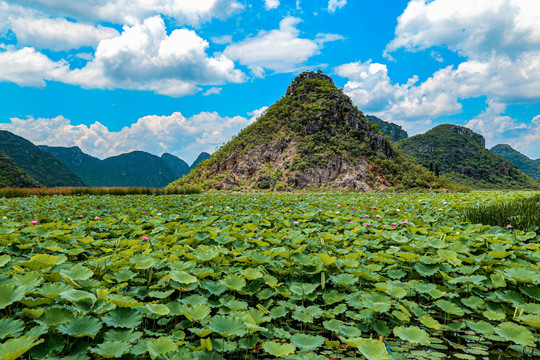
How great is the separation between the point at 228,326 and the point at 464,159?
121m

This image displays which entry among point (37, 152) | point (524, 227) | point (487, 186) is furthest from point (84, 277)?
point (37, 152)

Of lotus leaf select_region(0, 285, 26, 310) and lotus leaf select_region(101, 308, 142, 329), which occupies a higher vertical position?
lotus leaf select_region(0, 285, 26, 310)

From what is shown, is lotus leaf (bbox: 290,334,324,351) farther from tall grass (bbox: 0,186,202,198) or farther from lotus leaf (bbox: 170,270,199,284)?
tall grass (bbox: 0,186,202,198)

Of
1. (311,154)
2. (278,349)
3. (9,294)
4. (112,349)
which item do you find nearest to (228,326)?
(278,349)

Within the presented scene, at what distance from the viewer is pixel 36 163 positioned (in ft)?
315

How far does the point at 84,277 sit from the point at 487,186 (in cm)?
10427

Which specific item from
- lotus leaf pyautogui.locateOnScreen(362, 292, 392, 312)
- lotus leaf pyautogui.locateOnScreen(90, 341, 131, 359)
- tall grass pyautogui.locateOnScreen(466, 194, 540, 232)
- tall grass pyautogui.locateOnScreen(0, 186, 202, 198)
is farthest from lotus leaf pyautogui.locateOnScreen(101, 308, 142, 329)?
tall grass pyautogui.locateOnScreen(0, 186, 202, 198)

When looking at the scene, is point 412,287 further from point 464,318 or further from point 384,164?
point 384,164

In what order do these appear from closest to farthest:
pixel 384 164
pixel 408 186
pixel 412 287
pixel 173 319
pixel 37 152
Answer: pixel 173 319 → pixel 412 287 → pixel 408 186 → pixel 384 164 → pixel 37 152

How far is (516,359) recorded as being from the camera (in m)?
2.03

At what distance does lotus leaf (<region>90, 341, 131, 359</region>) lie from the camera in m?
1.65

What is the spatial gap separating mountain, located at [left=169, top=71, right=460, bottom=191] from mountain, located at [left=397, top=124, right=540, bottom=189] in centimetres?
3263

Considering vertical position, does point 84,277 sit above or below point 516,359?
above

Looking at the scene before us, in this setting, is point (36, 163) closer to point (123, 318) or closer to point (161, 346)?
point (123, 318)
